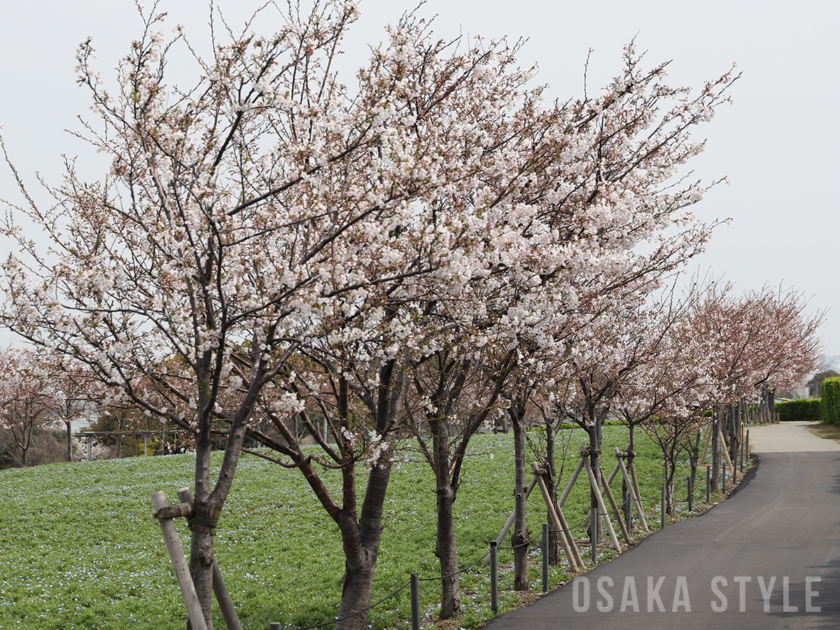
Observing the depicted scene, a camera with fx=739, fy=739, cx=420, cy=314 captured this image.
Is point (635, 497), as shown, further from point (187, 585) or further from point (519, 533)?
point (187, 585)

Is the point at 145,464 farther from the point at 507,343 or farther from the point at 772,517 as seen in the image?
the point at 507,343

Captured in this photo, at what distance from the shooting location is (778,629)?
8.34m

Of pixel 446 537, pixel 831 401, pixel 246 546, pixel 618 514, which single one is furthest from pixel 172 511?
pixel 831 401

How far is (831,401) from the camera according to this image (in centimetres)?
4600

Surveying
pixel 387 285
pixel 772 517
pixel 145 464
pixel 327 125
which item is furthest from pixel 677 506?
pixel 145 464

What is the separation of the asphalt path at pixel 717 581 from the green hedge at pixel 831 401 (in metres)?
29.9

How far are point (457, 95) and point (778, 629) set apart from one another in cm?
727

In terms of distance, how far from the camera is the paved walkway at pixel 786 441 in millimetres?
34625

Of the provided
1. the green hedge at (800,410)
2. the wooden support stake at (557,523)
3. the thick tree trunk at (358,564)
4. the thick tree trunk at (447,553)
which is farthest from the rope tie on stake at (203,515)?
the green hedge at (800,410)

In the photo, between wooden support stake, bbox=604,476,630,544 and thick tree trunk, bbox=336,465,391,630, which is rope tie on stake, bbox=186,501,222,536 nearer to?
thick tree trunk, bbox=336,465,391,630

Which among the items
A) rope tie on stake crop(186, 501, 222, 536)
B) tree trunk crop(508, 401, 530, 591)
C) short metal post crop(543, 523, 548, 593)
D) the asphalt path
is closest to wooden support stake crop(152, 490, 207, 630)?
rope tie on stake crop(186, 501, 222, 536)

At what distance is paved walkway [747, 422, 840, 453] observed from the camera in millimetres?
34625

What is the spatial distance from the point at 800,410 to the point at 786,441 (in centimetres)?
2124

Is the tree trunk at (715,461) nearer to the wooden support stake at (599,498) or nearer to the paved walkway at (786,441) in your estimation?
the wooden support stake at (599,498)
